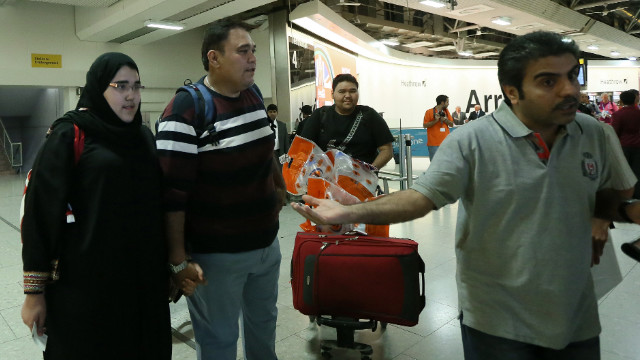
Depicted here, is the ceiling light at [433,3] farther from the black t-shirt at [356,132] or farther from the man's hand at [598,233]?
the man's hand at [598,233]

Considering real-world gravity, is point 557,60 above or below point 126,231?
above

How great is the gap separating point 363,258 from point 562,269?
39.6 inches

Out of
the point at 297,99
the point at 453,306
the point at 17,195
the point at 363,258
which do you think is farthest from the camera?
the point at 297,99

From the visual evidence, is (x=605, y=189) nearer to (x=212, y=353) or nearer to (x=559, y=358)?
(x=559, y=358)

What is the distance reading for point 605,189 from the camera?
1196 mm

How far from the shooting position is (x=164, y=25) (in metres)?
9.89

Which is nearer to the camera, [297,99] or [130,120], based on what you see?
[130,120]

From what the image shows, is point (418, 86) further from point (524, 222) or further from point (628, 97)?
point (524, 222)

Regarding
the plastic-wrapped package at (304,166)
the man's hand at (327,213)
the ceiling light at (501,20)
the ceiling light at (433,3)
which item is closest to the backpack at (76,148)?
the man's hand at (327,213)

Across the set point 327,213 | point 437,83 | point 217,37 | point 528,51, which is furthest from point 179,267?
point 437,83

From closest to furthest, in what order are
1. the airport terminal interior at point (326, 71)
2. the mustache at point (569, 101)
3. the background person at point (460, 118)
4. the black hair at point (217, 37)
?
1. the mustache at point (569, 101)
2. the black hair at point (217, 37)
3. the airport terminal interior at point (326, 71)
4. the background person at point (460, 118)

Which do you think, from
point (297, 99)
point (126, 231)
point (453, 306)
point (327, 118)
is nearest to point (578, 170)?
point (126, 231)

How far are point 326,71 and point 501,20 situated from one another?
→ 14.8ft

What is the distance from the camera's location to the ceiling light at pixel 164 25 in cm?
959
